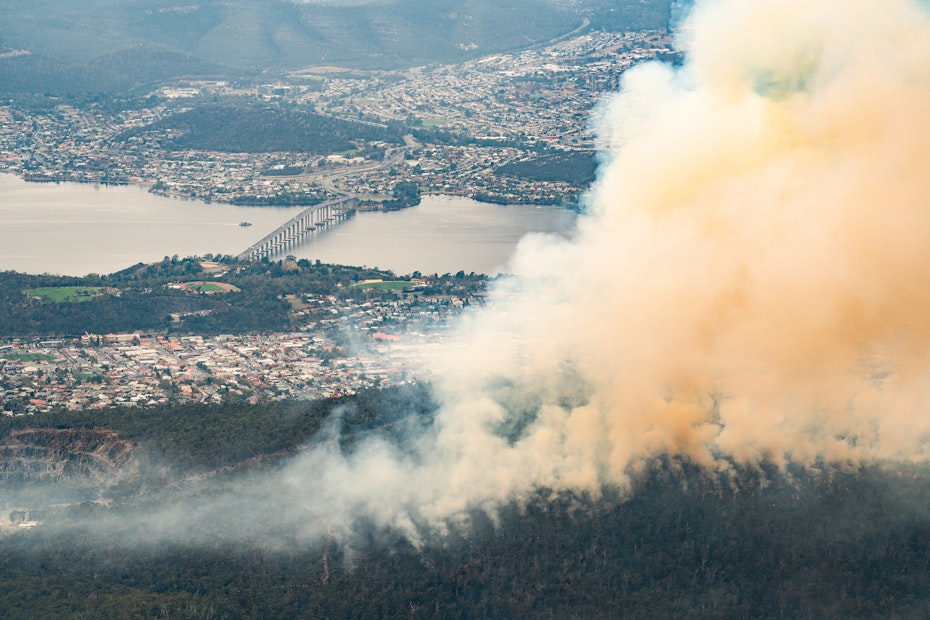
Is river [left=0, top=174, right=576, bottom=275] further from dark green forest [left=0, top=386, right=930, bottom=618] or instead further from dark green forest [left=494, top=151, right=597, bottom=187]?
dark green forest [left=0, top=386, right=930, bottom=618]

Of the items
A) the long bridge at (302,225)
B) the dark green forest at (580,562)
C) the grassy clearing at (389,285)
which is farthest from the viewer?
the long bridge at (302,225)

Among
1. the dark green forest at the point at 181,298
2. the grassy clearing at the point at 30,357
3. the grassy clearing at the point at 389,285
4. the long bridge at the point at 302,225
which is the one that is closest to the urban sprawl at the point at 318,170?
the grassy clearing at the point at 30,357

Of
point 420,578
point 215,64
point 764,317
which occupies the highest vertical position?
point 215,64

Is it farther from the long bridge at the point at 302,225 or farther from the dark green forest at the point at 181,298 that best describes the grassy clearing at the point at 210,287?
the long bridge at the point at 302,225

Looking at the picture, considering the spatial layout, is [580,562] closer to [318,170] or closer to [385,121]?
[318,170]

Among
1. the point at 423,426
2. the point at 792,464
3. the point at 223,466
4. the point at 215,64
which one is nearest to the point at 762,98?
the point at 792,464

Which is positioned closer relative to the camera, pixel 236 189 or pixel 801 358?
pixel 801 358

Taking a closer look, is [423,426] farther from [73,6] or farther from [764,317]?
[73,6]
